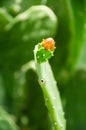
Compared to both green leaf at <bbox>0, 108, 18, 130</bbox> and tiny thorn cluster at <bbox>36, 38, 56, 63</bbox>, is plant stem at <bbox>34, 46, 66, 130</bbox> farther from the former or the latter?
green leaf at <bbox>0, 108, 18, 130</bbox>

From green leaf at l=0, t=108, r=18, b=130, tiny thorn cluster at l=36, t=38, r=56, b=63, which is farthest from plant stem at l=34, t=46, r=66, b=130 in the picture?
green leaf at l=0, t=108, r=18, b=130

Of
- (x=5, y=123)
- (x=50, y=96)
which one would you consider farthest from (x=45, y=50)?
(x=5, y=123)

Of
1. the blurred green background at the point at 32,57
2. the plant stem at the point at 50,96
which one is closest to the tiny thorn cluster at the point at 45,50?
the plant stem at the point at 50,96

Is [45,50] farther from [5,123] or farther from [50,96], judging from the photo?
[5,123]

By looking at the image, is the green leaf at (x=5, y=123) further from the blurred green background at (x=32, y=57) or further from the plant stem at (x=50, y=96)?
the plant stem at (x=50, y=96)

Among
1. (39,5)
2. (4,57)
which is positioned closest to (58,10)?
(39,5)

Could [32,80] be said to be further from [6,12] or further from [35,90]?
[6,12]

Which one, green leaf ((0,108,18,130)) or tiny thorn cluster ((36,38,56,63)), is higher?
tiny thorn cluster ((36,38,56,63))

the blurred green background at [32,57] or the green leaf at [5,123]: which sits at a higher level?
the blurred green background at [32,57]
